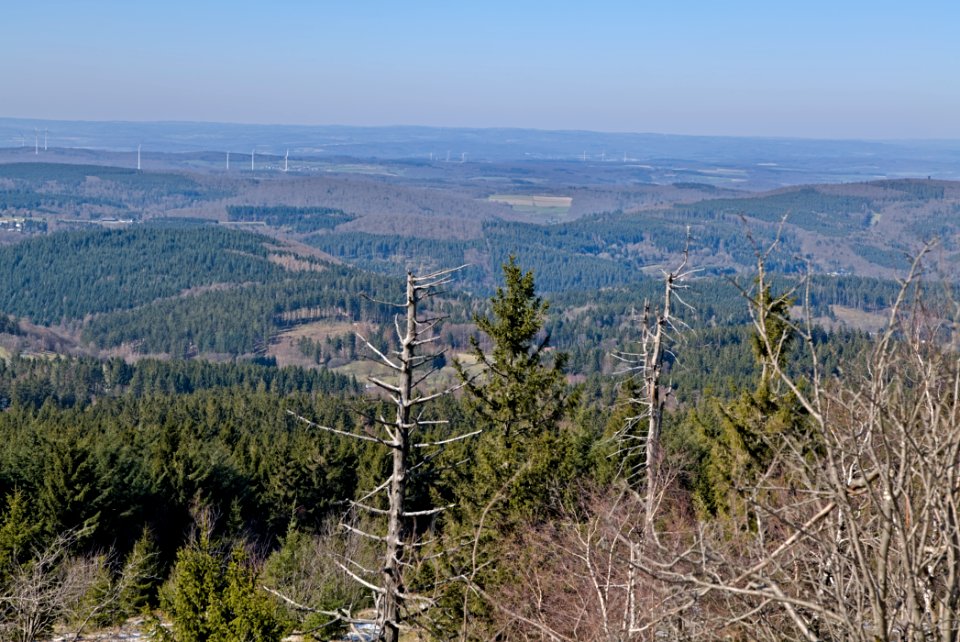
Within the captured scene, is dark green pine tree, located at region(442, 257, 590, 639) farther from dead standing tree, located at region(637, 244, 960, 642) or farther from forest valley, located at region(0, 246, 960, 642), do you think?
dead standing tree, located at region(637, 244, 960, 642)

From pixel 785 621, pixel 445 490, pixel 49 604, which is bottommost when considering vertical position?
pixel 445 490

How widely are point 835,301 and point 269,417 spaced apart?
149981 mm

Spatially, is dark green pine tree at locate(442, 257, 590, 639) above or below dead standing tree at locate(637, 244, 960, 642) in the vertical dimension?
below

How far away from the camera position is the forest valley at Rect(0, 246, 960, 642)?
15.8 feet

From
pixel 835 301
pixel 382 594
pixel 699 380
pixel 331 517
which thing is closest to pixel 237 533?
pixel 331 517

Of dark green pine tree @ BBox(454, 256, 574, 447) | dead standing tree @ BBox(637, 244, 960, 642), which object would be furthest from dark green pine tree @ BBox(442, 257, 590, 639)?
dead standing tree @ BBox(637, 244, 960, 642)

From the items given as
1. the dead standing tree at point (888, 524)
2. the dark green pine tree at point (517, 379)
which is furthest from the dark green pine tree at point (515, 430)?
the dead standing tree at point (888, 524)

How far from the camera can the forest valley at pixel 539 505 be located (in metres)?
4.81

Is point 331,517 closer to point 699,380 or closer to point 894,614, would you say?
point 894,614

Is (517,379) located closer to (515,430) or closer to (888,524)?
(515,430)

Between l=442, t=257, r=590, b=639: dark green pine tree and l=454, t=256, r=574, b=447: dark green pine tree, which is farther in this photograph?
l=454, t=256, r=574, b=447: dark green pine tree

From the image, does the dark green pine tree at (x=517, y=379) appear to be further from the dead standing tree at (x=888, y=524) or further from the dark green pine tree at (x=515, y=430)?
the dead standing tree at (x=888, y=524)

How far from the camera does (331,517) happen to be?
146 ft

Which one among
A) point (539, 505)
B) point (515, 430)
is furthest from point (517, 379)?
point (539, 505)
